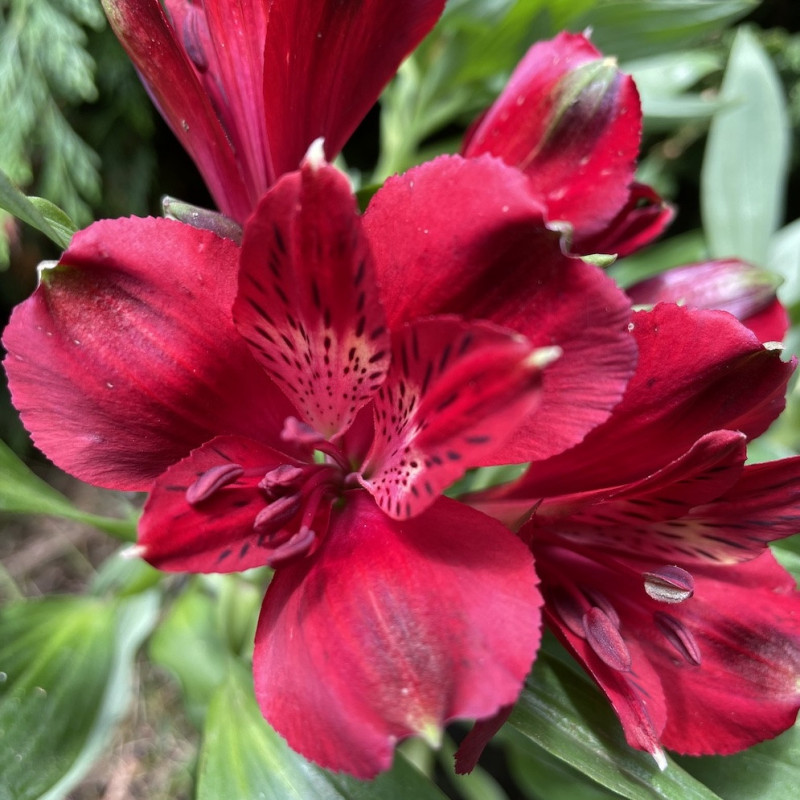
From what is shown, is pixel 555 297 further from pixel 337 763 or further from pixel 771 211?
pixel 771 211

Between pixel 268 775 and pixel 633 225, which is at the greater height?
pixel 633 225

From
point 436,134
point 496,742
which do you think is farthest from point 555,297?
point 436,134

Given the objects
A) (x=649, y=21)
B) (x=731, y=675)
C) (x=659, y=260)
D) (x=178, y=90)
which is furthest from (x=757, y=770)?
(x=659, y=260)

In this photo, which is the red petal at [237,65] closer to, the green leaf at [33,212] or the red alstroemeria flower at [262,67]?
the red alstroemeria flower at [262,67]

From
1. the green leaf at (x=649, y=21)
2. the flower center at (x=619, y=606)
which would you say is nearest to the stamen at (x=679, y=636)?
the flower center at (x=619, y=606)

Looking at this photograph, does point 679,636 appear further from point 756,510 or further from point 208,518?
point 208,518
